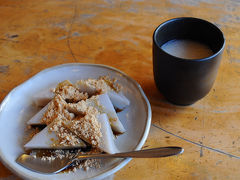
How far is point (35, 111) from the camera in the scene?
2.34 feet

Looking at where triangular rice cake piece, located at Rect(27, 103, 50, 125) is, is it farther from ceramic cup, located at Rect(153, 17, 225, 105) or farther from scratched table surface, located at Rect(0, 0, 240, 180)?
ceramic cup, located at Rect(153, 17, 225, 105)

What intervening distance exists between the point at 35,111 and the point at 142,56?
0.42 meters

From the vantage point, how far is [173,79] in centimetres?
67

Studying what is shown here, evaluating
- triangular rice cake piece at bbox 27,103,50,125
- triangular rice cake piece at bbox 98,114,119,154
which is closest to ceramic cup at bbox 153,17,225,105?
triangular rice cake piece at bbox 98,114,119,154

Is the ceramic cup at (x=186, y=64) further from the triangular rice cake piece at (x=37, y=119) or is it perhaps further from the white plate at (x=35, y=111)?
the triangular rice cake piece at (x=37, y=119)

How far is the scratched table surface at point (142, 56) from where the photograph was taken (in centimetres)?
63

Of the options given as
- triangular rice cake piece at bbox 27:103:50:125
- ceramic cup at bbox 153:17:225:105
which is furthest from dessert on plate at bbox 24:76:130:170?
ceramic cup at bbox 153:17:225:105

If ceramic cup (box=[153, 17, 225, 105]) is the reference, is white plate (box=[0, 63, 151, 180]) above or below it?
below

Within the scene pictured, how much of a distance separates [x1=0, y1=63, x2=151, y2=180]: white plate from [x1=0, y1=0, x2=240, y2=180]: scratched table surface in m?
0.06

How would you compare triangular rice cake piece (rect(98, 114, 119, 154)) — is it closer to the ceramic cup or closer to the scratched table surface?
the scratched table surface

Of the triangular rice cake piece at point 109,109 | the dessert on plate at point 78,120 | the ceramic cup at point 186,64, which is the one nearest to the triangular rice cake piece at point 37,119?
the dessert on plate at point 78,120

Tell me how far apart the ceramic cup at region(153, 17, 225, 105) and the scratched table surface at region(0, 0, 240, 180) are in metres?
0.08

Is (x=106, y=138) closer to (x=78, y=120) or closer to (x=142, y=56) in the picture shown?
(x=78, y=120)

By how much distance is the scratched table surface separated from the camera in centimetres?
63
